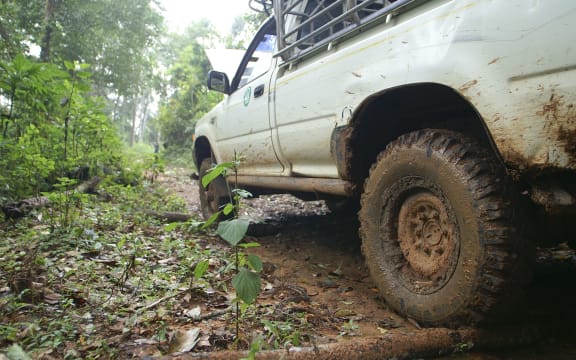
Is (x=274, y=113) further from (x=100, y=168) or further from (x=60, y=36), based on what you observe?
(x=60, y=36)

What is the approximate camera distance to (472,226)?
1.53 meters

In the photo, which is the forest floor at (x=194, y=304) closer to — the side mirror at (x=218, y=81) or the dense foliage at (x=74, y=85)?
the dense foliage at (x=74, y=85)

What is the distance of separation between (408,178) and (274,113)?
1431 millimetres

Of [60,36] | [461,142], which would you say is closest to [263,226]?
[461,142]

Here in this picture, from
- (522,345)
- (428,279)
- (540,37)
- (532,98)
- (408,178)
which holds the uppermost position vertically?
(540,37)

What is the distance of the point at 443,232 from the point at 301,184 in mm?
1230

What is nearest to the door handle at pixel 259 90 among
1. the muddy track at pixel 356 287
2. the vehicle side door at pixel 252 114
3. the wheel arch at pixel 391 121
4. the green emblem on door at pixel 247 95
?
the vehicle side door at pixel 252 114

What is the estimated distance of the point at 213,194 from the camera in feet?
14.2

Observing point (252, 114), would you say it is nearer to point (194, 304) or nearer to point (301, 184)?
point (301, 184)

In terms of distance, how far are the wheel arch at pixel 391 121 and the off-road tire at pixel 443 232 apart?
8.5 inches

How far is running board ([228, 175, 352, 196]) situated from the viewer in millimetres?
2357

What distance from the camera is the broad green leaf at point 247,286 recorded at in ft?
4.76

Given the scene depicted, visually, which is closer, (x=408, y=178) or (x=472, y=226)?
(x=472, y=226)

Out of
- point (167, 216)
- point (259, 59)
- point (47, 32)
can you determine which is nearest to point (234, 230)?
point (259, 59)
